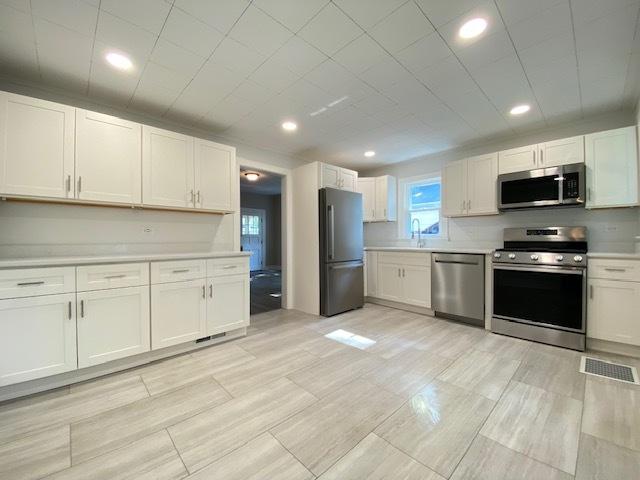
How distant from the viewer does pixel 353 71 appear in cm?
222

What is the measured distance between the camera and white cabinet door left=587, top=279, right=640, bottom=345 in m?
2.40

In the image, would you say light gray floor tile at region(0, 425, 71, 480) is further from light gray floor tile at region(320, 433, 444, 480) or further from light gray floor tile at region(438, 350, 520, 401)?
light gray floor tile at region(438, 350, 520, 401)

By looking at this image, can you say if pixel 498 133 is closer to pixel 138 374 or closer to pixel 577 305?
pixel 577 305

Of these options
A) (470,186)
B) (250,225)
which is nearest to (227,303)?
(470,186)

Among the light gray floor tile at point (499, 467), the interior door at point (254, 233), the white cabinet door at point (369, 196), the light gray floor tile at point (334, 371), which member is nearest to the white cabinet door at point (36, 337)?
the light gray floor tile at point (334, 371)

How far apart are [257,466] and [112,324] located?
169cm

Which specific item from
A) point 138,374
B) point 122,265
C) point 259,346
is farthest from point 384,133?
point 138,374

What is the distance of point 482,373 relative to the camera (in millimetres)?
2152

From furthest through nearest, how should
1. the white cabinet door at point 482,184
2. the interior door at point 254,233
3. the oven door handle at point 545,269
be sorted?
the interior door at point 254,233 → the white cabinet door at point 482,184 → the oven door handle at point 545,269

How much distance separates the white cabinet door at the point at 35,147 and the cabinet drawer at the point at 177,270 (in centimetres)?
95

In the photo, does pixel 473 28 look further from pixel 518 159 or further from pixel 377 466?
pixel 377 466

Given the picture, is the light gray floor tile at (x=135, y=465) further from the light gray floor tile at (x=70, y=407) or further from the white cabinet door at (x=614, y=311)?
the white cabinet door at (x=614, y=311)

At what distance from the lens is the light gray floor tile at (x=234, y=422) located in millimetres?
1362

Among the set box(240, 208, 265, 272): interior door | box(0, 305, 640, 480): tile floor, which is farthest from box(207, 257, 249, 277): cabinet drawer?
box(240, 208, 265, 272): interior door
